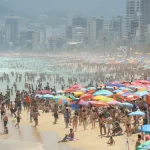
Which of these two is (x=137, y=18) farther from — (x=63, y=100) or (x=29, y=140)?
(x=29, y=140)

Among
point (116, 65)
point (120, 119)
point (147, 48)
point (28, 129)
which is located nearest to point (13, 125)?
point (28, 129)

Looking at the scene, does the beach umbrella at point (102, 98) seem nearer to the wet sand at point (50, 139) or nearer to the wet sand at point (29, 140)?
the wet sand at point (50, 139)

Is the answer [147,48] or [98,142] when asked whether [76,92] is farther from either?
[147,48]

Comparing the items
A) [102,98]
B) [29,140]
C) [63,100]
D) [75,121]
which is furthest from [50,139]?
[63,100]

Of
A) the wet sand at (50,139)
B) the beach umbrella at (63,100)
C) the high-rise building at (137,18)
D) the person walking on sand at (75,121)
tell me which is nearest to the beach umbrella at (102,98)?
the wet sand at (50,139)

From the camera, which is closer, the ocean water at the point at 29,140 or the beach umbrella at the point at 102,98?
the ocean water at the point at 29,140

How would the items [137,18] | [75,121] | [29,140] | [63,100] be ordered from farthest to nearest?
1. [137,18]
2. [63,100]
3. [75,121]
4. [29,140]

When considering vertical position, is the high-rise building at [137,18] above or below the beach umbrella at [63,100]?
above

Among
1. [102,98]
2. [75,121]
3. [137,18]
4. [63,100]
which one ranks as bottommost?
[75,121]

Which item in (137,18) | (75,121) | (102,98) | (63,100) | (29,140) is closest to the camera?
(29,140)
